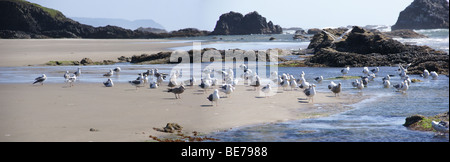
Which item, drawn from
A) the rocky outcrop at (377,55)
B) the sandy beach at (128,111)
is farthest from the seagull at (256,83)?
the rocky outcrop at (377,55)

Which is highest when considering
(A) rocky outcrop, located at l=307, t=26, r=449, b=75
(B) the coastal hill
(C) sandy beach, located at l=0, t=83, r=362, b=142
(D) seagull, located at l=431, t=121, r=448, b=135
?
(B) the coastal hill

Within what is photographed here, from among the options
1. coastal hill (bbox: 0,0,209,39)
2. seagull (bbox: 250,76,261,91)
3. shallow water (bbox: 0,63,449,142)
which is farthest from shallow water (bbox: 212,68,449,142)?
coastal hill (bbox: 0,0,209,39)

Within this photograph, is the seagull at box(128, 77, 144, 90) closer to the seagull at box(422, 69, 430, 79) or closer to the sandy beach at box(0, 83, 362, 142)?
the sandy beach at box(0, 83, 362, 142)

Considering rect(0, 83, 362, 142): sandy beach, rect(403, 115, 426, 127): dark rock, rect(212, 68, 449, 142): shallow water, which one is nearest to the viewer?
rect(212, 68, 449, 142): shallow water

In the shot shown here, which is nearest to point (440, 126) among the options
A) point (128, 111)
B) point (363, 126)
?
point (363, 126)

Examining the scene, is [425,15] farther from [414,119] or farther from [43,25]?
[414,119]

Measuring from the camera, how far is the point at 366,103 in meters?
15.1

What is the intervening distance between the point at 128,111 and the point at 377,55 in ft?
79.9

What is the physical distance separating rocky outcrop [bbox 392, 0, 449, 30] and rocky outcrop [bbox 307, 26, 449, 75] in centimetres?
9412

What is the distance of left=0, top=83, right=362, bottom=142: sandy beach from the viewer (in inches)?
397

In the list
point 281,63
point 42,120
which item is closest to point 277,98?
point 42,120
